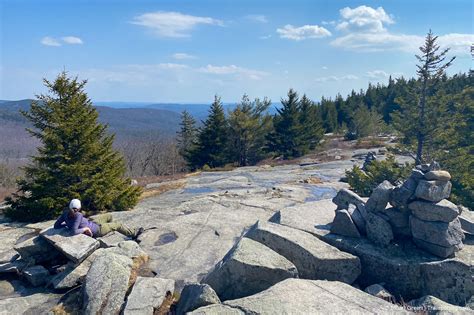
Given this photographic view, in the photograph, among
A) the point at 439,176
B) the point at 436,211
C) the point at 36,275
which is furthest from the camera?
the point at 36,275

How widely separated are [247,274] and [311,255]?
1729 mm

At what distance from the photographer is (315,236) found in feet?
31.5

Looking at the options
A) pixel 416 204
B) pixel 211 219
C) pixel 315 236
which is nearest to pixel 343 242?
pixel 315 236

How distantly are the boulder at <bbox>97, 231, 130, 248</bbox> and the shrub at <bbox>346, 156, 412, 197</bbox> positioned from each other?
11.9 meters

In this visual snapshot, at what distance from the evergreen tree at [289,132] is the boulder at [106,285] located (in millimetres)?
40900

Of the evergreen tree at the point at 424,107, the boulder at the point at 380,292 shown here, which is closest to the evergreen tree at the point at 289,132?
the evergreen tree at the point at 424,107

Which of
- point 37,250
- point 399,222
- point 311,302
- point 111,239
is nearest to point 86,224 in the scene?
point 111,239

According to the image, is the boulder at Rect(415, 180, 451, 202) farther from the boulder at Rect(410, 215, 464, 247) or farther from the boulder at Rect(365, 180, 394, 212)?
the boulder at Rect(365, 180, 394, 212)

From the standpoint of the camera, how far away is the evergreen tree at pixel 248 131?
46219 millimetres

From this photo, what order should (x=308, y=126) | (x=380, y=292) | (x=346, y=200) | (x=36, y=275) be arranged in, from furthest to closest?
(x=308, y=126), (x=346, y=200), (x=36, y=275), (x=380, y=292)

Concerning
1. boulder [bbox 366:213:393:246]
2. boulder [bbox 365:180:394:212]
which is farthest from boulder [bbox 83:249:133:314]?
boulder [bbox 365:180:394:212]

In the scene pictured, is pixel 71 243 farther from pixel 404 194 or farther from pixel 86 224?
pixel 404 194

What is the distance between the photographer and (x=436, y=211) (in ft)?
28.2

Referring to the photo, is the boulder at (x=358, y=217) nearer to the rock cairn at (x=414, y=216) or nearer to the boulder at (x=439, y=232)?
the rock cairn at (x=414, y=216)
